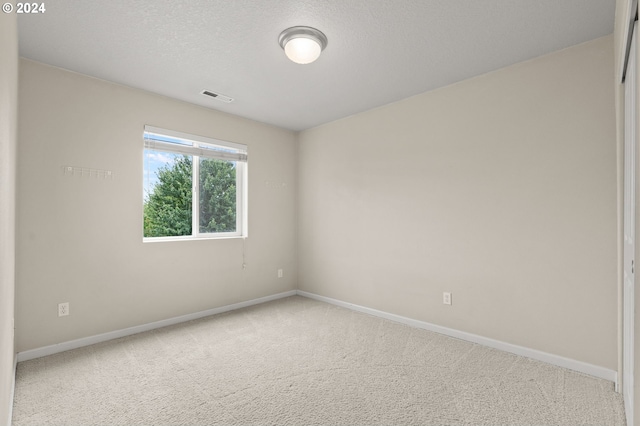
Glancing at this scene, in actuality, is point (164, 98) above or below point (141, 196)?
above

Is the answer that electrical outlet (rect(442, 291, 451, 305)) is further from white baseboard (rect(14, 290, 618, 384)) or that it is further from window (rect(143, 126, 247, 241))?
window (rect(143, 126, 247, 241))

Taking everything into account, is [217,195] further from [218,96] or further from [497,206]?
[497,206]

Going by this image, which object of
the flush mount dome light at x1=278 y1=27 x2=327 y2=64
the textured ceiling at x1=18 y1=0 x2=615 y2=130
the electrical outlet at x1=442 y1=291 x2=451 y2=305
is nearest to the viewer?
the textured ceiling at x1=18 y1=0 x2=615 y2=130

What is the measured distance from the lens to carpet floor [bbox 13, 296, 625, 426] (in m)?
1.94

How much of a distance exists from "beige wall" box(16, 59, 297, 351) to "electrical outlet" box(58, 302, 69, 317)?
0.12 ft

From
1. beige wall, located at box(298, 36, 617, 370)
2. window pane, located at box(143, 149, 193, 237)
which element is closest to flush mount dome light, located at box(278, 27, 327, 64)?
beige wall, located at box(298, 36, 617, 370)

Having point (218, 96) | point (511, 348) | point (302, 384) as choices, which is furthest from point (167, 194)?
point (511, 348)

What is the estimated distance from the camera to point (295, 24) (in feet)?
7.36

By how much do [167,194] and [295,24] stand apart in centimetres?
238

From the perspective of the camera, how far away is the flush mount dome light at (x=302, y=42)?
2295mm

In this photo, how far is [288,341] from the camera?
3096 mm

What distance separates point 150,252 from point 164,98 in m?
1.66

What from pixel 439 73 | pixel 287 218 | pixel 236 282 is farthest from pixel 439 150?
pixel 236 282

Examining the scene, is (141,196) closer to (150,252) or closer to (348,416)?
(150,252)
